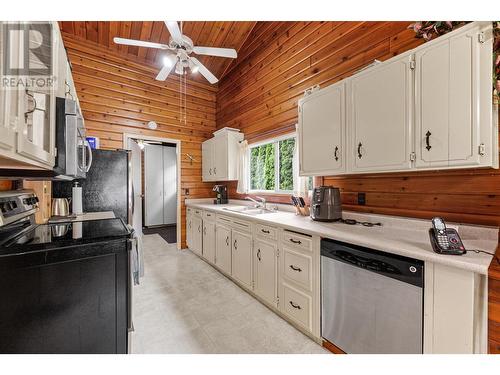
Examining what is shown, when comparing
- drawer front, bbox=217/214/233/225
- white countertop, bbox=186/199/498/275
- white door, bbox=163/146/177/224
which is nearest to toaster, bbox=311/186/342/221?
white countertop, bbox=186/199/498/275

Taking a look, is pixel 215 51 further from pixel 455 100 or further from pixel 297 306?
pixel 297 306

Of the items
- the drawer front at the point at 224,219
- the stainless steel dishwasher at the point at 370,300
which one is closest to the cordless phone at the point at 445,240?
the stainless steel dishwasher at the point at 370,300

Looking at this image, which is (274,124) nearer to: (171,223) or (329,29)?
(329,29)

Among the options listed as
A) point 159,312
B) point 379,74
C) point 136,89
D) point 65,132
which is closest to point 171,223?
point 136,89

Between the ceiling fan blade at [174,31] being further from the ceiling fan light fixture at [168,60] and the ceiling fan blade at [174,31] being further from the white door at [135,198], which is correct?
the white door at [135,198]

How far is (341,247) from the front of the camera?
1.54 meters

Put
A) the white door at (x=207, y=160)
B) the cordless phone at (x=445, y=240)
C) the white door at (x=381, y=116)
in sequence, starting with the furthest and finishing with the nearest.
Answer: the white door at (x=207, y=160), the white door at (x=381, y=116), the cordless phone at (x=445, y=240)

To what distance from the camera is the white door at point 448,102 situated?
121 centimetres

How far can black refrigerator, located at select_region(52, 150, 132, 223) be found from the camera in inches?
94.6

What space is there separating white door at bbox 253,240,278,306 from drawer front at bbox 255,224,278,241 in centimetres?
8

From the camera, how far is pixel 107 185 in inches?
99.3

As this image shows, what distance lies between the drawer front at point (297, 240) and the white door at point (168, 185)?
17.2ft
